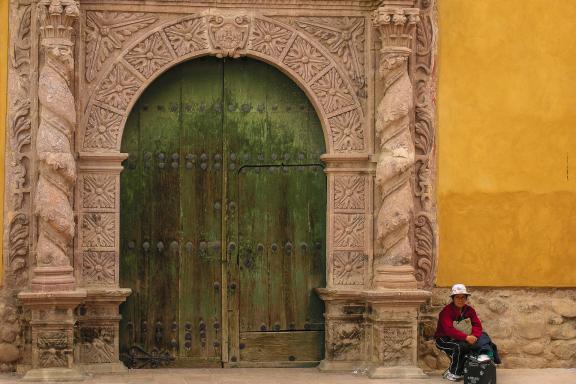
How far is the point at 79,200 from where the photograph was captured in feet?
36.4

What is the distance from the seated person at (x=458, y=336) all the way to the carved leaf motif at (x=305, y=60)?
2.20 meters

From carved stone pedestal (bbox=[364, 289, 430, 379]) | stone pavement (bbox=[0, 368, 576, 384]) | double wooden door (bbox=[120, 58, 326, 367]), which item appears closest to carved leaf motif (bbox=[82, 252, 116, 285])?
double wooden door (bbox=[120, 58, 326, 367])

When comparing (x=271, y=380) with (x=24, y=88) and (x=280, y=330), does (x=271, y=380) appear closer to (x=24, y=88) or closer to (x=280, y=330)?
(x=280, y=330)

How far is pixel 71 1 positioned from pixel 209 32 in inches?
48.4

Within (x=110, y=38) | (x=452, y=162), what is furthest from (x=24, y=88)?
(x=452, y=162)

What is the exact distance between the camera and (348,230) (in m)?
11.5

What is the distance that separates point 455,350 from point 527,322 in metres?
0.97

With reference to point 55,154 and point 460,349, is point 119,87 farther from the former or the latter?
point 460,349

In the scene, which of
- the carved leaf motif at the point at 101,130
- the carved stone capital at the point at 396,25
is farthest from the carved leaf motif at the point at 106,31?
the carved stone capital at the point at 396,25

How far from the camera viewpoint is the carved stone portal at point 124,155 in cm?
1075

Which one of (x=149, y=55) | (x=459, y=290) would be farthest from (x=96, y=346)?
(x=459, y=290)

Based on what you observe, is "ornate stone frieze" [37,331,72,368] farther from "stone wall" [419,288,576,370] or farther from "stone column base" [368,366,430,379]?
"stone wall" [419,288,576,370]

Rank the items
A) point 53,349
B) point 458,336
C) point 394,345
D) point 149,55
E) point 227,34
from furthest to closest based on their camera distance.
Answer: point 227,34
point 149,55
point 394,345
point 458,336
point 53,349

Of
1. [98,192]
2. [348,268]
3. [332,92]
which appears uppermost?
[332,92]
